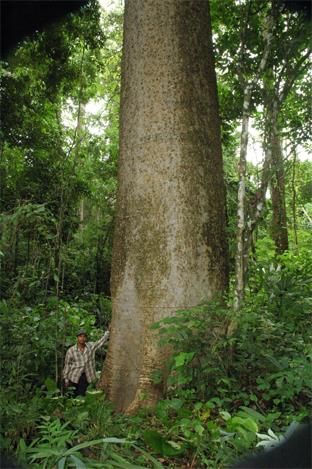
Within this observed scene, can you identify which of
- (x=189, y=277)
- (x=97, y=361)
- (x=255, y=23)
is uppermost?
(x=255, y=23)

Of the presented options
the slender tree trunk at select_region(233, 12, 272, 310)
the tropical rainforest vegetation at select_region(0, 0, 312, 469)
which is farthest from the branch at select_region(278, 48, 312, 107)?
the slender tree trunk at select_region(233, 12, 272, 310)

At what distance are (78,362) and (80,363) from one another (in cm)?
3

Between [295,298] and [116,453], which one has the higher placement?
[295,298]

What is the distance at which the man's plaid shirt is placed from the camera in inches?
219

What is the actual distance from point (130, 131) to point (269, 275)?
208 centimetres

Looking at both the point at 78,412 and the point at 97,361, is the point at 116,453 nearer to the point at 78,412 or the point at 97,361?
the point at 78,412

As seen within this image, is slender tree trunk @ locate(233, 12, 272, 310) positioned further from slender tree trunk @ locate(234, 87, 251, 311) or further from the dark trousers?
the dark trousers

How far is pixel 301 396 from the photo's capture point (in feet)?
12.1

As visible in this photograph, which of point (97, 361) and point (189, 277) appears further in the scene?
point (97, 361)

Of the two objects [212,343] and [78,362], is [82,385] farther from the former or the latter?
[212,343]

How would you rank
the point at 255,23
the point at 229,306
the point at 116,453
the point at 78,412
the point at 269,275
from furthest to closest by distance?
1. the point at 255,23
2. the point at 269,275
3. the point at 229,306
4. the point at 78,412
5. the point at 116,453

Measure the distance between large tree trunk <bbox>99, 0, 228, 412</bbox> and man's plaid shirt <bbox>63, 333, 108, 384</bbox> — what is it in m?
1.15

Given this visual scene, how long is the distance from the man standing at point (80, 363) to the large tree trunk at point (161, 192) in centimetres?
115

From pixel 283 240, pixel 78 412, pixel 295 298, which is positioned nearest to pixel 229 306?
pixel 295 298
